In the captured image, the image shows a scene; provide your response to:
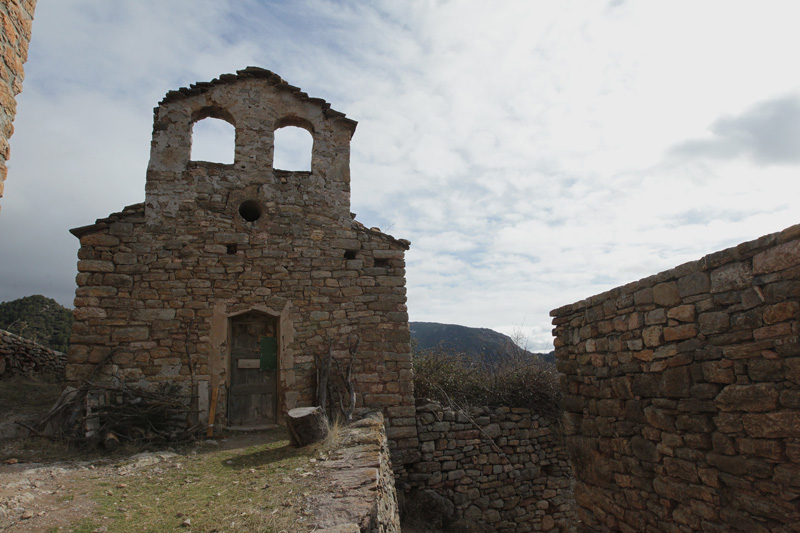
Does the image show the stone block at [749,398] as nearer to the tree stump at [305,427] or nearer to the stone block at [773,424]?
the stone block at [773,424]

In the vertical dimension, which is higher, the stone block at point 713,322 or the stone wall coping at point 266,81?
the stone wall coping at point 266,81

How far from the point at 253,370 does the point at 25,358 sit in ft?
24.5

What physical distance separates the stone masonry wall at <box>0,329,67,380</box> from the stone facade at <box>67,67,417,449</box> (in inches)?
219

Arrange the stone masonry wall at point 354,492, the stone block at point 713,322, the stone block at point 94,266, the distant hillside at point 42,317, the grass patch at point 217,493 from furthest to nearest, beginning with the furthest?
the distant hillside at point 42,317 → the stone block at point 94,266 → the stone block at point 713,322 → the grass patch at point 217,493 → the stone masonry wall at point 354,492

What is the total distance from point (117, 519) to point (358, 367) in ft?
15.2

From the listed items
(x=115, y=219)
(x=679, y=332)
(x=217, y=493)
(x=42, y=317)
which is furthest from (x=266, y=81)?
(x=42, y=317)

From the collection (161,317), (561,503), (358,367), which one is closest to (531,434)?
(561,503)

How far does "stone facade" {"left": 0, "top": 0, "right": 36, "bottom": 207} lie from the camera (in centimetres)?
252

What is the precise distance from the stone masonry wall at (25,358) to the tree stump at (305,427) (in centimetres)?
868

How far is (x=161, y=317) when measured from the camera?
7.29 meters

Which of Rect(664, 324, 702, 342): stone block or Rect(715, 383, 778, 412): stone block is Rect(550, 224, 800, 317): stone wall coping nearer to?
Rect(664, 324, 702, 342): stone block

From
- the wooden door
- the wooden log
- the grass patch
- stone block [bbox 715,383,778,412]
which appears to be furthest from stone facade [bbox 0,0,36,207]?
the wooden door

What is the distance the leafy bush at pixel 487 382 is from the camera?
9172mm

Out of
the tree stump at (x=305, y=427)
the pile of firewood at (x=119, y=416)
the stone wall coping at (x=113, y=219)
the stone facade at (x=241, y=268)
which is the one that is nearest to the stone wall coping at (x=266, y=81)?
the stone facade at (x=241, y=268)
